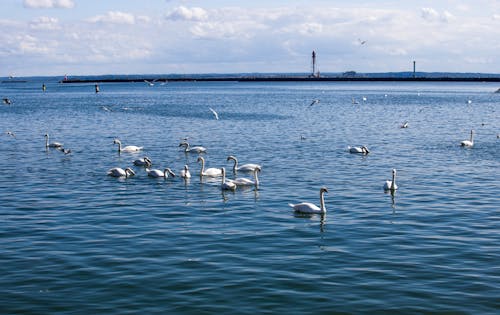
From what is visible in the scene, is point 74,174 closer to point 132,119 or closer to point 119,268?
point 119,268

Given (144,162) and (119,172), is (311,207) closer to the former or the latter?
(119,172)

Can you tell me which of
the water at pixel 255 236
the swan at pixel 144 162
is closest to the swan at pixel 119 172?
the water at pixel 255 236

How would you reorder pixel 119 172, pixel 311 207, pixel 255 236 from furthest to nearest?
pixel 119 172 < pixel 311 207 < pixel 255 236

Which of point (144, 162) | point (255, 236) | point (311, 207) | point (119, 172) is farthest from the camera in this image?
point (144, 162)

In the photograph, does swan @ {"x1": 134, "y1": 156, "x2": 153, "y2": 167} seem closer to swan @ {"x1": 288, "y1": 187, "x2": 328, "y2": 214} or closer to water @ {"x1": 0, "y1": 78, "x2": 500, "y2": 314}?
water @ {"x1": 0, "y1": 78, "x2": 500, "y2": 314}

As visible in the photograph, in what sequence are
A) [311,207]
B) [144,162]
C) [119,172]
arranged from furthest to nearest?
[144,162], [119,172], [311,207]

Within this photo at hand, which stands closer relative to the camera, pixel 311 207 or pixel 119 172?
pixel 311 207

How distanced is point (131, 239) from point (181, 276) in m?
4.16

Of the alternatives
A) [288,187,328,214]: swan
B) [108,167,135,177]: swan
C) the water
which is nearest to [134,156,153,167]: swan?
the water

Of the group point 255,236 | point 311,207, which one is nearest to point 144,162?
point 311,207

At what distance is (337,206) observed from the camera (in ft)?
82.2

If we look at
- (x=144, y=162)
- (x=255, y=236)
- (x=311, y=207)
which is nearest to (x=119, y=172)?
(x=144, y=162)

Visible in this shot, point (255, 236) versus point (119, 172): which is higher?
point (119, 172)

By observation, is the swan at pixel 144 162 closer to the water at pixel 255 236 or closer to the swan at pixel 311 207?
the water at pixel 255 236
